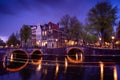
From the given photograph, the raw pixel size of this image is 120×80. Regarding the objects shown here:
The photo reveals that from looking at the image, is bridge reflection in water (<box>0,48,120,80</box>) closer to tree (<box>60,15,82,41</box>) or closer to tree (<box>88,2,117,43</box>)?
tree (<box>88,2,117,43</box>)

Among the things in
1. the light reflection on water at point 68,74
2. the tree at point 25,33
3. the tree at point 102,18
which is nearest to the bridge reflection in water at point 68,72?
the light reflection on water at point 68,74

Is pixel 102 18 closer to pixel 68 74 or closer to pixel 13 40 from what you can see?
pixel 68 74

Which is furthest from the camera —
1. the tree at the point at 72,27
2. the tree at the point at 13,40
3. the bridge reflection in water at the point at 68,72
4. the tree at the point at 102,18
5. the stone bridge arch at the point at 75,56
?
the tree at the point at 13,40

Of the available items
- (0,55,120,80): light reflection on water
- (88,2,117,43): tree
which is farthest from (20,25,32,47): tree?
(0,55,120,80): light reflection on water

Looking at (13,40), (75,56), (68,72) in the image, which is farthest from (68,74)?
(13,40)

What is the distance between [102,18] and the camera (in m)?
48.4

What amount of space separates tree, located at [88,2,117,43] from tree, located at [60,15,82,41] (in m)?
11.2

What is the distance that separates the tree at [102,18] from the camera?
47.8 m

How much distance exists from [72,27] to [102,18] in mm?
15081

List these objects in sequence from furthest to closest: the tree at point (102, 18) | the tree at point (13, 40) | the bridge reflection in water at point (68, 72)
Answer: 1. the tree at point (13, 40)
2. the tree at point (102, 18)
3. the bridge reflection in water at point (68, 72)

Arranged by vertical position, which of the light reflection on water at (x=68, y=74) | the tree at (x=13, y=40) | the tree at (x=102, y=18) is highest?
the tree at (x=102, y=18)

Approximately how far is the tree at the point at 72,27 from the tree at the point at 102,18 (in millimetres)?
11160

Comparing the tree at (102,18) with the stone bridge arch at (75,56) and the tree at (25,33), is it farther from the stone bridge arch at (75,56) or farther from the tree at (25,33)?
the tree at (25,33)

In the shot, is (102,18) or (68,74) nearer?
(68,74)
